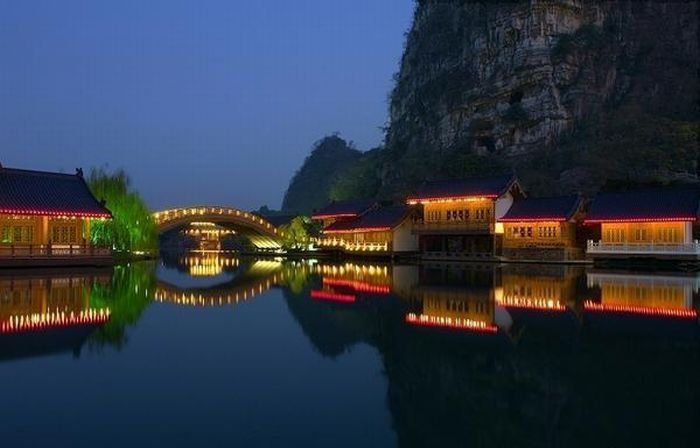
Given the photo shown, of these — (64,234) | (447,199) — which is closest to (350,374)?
(64,234)

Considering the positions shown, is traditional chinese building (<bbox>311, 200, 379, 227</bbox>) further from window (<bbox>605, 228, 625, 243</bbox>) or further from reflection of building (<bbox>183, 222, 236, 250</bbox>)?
reflection of building (<bbox>183, 222, 236, 250</bbox>)

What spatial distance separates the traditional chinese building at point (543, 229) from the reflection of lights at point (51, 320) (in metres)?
36.1

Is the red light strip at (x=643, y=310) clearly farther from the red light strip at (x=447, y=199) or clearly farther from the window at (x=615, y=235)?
the red light strip at (x=447, y=199)

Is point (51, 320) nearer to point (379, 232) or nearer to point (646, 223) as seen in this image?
point (646, 223)

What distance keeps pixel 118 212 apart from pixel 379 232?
22.9 meters

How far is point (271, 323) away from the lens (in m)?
15.6

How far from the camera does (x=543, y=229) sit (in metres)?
48.2

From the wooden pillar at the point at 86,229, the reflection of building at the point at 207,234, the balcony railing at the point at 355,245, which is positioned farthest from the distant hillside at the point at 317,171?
the wooden pillar at the point at 86,229

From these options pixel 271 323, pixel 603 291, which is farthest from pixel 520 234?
pixel 271 323

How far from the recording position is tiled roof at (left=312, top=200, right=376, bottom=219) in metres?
64.6

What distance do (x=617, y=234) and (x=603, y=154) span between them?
50.9 ft

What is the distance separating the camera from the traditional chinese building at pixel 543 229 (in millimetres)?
45969

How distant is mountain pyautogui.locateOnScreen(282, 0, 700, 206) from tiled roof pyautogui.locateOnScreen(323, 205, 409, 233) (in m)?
10.8

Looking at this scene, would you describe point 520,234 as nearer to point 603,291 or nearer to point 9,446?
point 603,291
